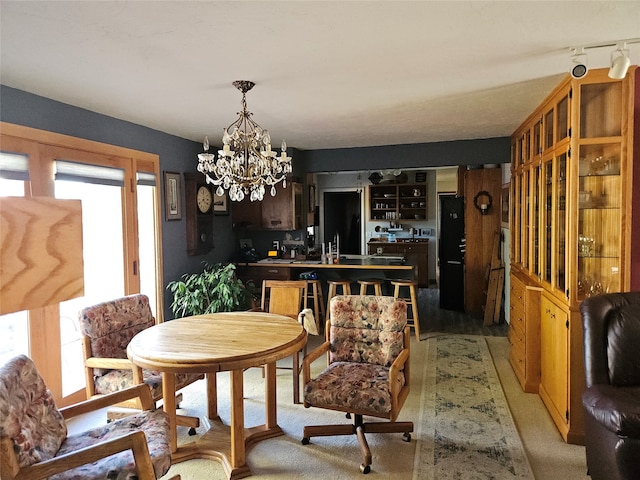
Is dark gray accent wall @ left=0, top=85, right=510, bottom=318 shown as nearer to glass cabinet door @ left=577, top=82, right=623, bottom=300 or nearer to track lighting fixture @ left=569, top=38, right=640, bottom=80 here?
glass cabinet door @ left=577, top=82, right=623, bottom=300

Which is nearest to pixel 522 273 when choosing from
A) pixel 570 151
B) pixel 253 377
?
pixel 570 151

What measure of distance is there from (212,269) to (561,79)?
3.89 meters

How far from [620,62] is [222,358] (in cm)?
259

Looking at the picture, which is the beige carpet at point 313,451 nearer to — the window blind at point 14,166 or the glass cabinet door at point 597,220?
the glass cabinet door at point 597,220

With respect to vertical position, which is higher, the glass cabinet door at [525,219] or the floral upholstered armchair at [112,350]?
the glass cabinet door at [525,219]

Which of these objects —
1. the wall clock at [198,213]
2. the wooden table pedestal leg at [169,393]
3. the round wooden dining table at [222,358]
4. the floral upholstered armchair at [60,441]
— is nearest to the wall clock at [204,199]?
the wall clock at [198,213]

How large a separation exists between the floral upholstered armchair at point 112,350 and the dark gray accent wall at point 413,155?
339 centimetres

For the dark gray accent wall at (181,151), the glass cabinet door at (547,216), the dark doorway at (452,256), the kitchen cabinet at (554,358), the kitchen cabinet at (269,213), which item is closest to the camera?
the kitchen cabinet at (554,358)

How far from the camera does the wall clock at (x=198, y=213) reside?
5023mm

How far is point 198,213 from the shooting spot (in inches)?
203

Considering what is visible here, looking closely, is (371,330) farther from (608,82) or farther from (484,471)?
(608,82)

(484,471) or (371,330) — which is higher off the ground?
(371,330)

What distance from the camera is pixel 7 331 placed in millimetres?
3076

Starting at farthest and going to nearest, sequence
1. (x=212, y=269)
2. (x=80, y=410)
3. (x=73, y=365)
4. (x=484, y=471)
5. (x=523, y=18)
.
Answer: (x=212, y=269), (x=73, y=365), (x=484, y=471), (x=80, y=410), (x=523, y=18)
